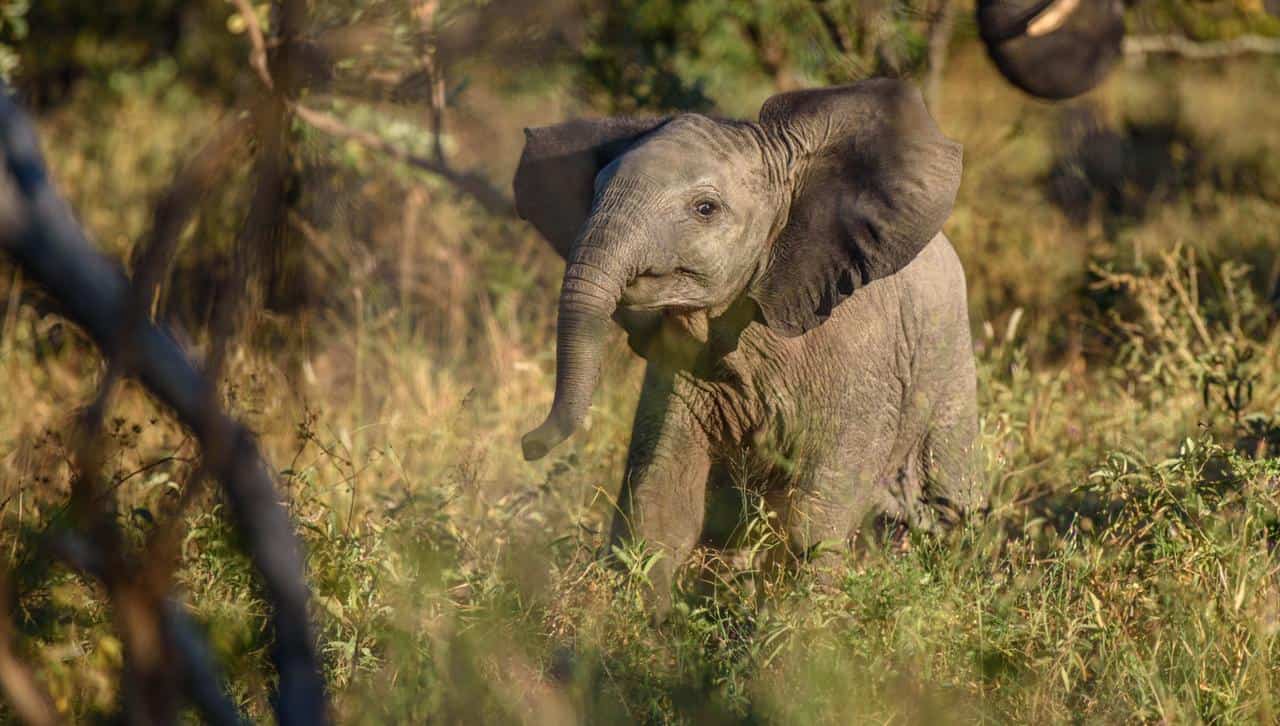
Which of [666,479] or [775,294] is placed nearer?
[775,294]

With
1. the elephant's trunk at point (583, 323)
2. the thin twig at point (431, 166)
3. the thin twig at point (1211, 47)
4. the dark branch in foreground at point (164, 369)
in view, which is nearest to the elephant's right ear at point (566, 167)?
the elephant's trunk at point (583, 323)

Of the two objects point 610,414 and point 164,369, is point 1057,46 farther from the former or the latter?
point 164,369

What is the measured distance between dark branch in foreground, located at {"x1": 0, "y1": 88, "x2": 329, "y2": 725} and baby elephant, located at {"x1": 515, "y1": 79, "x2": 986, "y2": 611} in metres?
2.93

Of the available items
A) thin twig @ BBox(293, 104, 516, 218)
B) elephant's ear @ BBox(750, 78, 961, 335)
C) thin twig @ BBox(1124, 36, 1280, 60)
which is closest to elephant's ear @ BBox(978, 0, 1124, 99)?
elephant's ear @ BBox(750, 78, 961, 335)

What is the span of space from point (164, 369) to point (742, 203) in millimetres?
3250

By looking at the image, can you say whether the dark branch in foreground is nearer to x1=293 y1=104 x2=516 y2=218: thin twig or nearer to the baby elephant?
the baby elephant

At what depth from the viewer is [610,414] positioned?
20.3 feet

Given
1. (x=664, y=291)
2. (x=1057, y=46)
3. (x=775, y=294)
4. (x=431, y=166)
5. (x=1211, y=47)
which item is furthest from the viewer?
(x=1211, y=47)

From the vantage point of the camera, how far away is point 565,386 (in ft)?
A: 13.2

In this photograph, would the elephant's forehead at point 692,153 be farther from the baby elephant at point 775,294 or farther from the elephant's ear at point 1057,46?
the elephant's ear at point 1057,46

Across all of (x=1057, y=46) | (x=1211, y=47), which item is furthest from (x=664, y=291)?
(x=1211, y=47)

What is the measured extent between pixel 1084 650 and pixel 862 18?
12.2ft

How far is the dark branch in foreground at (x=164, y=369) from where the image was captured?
129 cm

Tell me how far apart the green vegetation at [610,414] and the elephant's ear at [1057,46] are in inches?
42.2
